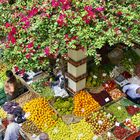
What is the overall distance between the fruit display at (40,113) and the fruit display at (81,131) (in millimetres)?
539

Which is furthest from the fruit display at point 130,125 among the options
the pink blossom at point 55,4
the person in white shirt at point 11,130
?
the pink blossom at point 55,4

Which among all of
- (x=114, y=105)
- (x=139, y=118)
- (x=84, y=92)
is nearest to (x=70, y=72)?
(x=84, y=92)

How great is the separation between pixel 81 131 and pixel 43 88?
68.6 inches

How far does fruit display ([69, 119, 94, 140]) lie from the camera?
8953 millimetres

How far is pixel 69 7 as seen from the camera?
778cm

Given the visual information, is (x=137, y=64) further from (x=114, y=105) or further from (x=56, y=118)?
(x=56, y=118)

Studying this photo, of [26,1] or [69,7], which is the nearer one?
[69,7]

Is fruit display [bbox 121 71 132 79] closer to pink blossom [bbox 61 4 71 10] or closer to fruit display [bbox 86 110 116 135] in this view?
fruit display [bbox 86 110 116 135]

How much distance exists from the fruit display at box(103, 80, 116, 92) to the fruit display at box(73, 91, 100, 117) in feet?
1.97

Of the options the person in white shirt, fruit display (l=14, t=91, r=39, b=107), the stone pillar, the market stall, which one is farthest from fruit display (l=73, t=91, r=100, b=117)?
the person in white shirt

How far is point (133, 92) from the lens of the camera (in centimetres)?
966

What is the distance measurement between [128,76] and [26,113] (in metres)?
2.98

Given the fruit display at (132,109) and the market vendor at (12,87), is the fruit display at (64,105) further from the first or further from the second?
the fruit display at (132,109)

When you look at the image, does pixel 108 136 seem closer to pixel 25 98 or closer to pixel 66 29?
pixel 25 98
